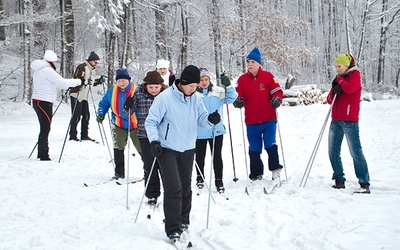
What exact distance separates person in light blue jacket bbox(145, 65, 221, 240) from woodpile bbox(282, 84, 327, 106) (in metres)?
15.4

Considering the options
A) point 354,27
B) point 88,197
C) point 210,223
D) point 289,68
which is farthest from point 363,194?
point 354,27

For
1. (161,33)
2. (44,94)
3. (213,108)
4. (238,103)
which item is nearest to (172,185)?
(213,108)

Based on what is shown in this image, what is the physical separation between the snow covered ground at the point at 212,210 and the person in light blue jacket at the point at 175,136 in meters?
0.37

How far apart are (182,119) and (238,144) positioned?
21.8 ft

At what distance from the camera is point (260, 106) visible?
20.5ft

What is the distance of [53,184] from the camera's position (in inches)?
250

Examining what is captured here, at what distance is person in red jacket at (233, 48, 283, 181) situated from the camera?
246 inches

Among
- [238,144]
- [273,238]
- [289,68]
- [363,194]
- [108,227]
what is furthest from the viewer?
[289,68]

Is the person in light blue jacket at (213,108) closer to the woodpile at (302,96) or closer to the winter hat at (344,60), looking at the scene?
the winter hat at (344,60)

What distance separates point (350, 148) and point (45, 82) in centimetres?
593

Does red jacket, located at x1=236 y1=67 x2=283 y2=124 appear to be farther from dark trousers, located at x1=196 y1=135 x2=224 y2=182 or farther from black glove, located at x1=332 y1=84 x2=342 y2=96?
black glove, located at x1=332 y1=84 x2=342 y2=96

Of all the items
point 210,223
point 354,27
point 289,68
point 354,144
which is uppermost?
point 354,27

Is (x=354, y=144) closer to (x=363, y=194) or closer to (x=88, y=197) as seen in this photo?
(x=363, y=194)

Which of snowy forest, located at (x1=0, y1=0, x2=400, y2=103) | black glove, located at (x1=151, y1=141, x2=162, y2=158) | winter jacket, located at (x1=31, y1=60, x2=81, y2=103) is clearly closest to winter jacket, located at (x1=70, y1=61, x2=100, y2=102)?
winter jacket, located at (x1=31, y1=60, x2=81, y2=103)
